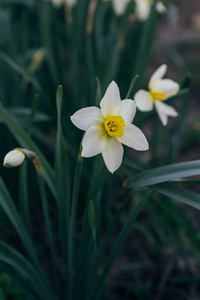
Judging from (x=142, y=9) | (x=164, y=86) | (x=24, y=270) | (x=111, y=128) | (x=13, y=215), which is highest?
(x=142, y=9)

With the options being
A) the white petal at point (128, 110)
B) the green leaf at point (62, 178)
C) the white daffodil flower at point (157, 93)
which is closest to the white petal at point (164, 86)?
the white daffodil flower at point (157, 93)

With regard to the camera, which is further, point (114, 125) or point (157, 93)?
point (157, 93)

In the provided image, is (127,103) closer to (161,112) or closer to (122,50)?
(161,112)

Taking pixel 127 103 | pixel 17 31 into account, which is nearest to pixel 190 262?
pixel 127 103

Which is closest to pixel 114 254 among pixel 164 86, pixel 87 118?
pixel 87 118

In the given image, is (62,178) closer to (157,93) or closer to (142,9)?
(157,93)

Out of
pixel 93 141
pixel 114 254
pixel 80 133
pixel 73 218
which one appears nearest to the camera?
pixel 93 141

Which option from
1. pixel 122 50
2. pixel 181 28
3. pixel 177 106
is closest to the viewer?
pixel 122 50

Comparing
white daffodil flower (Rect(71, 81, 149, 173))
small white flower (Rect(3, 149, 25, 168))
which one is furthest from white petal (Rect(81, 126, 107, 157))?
small white flower (Rect(3, 149, 25, 168))
